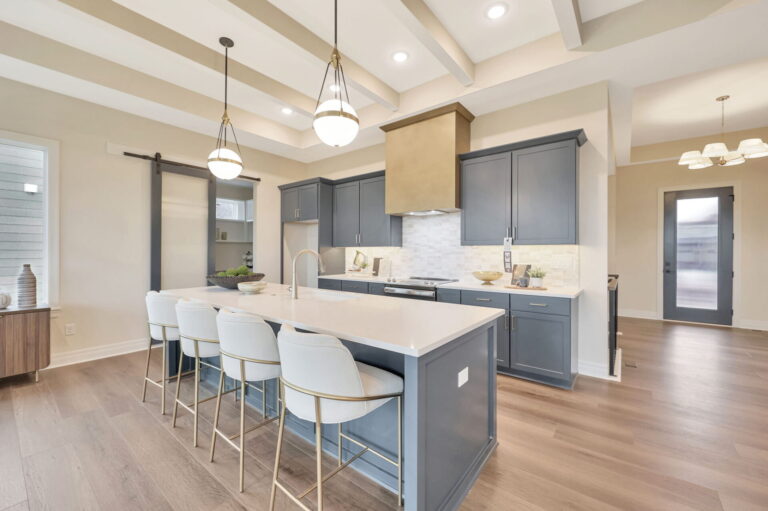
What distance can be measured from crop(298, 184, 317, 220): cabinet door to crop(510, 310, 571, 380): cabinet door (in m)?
3.42

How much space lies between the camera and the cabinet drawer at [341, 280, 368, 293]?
4342 mm

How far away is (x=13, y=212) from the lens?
128 inches

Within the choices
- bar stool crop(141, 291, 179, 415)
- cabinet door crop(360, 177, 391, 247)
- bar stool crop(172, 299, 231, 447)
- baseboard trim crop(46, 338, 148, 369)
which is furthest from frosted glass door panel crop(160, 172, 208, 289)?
bar stool crop(172, 299, 231, 447)

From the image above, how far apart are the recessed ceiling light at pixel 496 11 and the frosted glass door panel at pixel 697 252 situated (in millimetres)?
5330

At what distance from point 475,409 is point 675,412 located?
1915 mm

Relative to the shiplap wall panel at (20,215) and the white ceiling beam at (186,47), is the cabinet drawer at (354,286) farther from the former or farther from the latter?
the shiplap wall panel at (20,215)

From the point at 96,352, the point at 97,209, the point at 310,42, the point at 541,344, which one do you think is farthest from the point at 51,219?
the point at 541,344

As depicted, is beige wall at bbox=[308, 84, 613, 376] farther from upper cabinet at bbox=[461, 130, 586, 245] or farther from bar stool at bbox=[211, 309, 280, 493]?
→ bar stool at bbox=[211, 309, 280, 493]

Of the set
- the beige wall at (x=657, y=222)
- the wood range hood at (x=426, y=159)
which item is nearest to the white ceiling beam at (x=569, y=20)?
the wood range hood at (x=426, y=159)

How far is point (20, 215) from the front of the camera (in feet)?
10.8

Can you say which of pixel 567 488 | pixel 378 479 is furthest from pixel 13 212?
pixel 567 488

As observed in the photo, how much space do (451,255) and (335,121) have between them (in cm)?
263

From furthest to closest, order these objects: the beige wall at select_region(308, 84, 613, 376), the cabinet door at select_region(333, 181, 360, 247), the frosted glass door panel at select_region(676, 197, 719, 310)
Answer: the frosted glass door panel at select_region(676, 197, 719, 310) → the cabinet door at select_region(333, 181, 360, 247) → the beige wall at select_region(308, 84, 613, 376)

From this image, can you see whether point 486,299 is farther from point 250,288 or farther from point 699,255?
point 699,255
